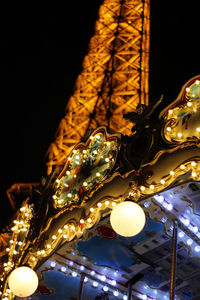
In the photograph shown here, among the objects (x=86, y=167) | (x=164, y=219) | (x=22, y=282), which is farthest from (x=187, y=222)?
(x=22, y=282)

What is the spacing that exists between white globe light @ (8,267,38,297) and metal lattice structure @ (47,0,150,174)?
7443 millimetres

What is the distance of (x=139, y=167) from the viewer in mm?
6574

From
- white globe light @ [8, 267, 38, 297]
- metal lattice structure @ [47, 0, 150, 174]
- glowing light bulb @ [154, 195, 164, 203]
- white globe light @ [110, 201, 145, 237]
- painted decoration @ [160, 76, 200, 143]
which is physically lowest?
white globe light @ [8, 267, 38, 297]

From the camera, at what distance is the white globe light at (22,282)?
7.14 metres

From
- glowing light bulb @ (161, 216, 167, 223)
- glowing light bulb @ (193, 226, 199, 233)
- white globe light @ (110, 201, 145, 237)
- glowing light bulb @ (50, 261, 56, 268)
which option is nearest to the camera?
white globe light @ (110, 201, 145, 237)

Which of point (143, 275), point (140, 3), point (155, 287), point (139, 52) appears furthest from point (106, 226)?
point (140, 3)

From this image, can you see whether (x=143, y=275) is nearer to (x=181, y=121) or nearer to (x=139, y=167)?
(x=139, y=167)

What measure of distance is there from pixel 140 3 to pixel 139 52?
3.39m

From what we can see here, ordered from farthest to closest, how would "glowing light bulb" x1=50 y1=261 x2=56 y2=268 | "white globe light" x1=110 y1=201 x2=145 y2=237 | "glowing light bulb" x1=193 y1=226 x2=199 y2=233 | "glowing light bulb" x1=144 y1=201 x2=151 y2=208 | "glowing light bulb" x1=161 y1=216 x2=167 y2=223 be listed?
"glowing light bulb" x1=50 y1=261 x2=56 y2=268, "glowing light bulb" x1=193 y1=226 x2=199 y2=233, "glowing light bulb" x1=161 y1=216 x2=167 y2=223, "glowing light bulb" x1=144 y1=201 x2=151 y2=208, "white globe light" x1=110 y1=201 x2=145 y2=237

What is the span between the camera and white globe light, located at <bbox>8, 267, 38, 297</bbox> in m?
7.14

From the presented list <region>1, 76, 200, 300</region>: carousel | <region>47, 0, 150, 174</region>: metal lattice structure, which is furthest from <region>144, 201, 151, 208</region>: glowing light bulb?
<region>47, 0, 150, 174</region>: metal lattice structure

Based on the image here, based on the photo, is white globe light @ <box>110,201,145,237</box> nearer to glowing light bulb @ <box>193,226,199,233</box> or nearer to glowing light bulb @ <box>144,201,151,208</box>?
glowing light bulb @ <box>144,201,151,208</box>

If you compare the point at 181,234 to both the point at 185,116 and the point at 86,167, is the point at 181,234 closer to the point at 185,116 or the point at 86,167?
the point at 86,167

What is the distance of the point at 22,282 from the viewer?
7180mm
